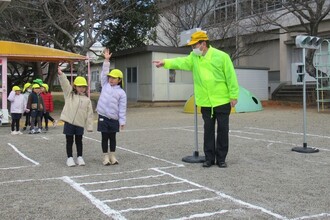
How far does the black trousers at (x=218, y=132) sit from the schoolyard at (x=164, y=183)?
0.89 ft

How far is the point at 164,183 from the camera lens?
5934 mm

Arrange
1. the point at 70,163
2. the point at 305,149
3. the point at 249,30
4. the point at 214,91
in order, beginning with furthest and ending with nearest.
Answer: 1. the point at 249,30
2. the point at 305,149
3. the point at 70,163
4. the point at 214,91

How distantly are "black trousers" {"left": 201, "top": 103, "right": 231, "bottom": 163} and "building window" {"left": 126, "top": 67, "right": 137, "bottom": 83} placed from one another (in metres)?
22.1

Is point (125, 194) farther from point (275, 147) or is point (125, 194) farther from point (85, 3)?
point (85, 3)

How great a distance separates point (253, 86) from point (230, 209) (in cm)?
2394

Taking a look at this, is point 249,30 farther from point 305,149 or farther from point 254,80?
point 305,149

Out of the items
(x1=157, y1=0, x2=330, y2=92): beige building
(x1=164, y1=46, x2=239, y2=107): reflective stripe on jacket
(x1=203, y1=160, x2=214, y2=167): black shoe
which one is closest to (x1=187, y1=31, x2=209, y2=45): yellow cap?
(x1=164, y1=46, x2=239, y2=107): reflective stripe on jacket

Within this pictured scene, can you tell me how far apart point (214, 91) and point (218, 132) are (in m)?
0.69

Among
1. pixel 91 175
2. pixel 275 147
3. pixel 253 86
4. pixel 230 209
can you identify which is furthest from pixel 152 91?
pixel 230 209

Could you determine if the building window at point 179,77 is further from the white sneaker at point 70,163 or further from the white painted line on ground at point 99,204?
the white painted line on ground at point 99,204

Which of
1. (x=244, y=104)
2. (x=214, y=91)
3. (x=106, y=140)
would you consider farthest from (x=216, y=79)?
(x=244, y=104)

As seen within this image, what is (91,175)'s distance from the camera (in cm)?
651

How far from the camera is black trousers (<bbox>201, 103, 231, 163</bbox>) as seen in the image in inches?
275

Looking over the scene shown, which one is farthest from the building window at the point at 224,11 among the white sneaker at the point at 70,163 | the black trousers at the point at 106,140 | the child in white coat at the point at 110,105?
the white sneaker at the point at 70,163
